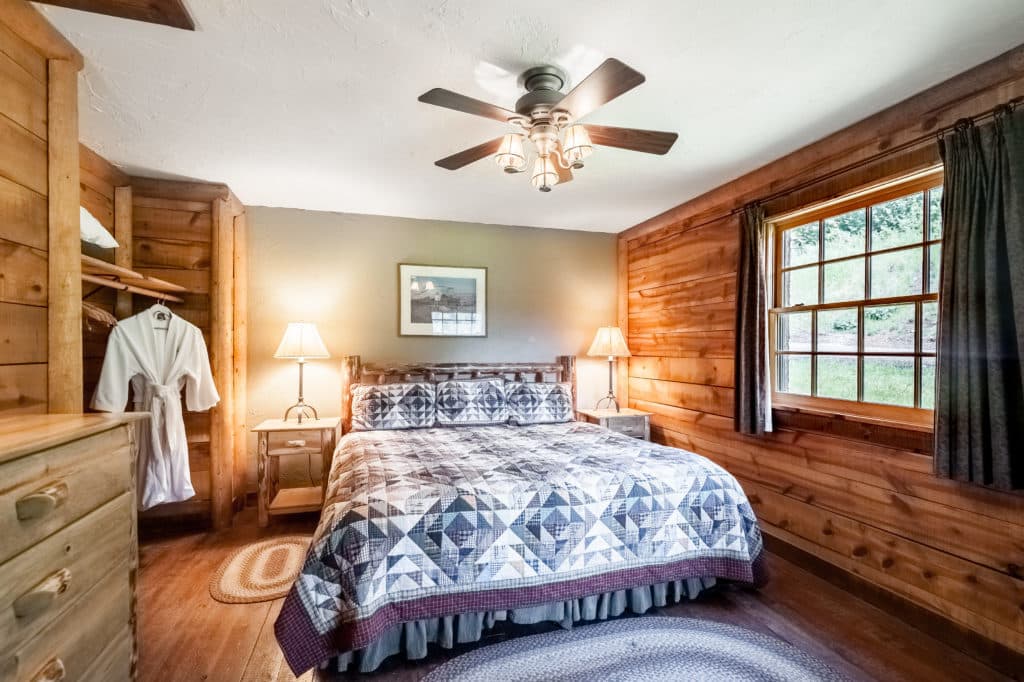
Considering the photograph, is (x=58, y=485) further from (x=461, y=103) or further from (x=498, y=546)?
(x=461, y=103)

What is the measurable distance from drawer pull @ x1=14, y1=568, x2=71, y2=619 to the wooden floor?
90cm

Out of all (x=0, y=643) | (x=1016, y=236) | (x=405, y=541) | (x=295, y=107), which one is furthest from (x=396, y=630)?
(x=1016, y=236)

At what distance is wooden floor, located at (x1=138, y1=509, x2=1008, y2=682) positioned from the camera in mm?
1700

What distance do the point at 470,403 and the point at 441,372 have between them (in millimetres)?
527

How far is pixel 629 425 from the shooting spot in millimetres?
3719

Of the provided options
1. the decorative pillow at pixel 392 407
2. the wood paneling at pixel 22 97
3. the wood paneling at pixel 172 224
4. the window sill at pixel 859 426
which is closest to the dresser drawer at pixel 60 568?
the wood paneling at pixel 22 97

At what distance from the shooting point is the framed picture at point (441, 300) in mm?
3732

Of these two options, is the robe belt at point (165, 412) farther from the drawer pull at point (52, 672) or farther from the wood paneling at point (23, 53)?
the drawer pull at point (52, 672)

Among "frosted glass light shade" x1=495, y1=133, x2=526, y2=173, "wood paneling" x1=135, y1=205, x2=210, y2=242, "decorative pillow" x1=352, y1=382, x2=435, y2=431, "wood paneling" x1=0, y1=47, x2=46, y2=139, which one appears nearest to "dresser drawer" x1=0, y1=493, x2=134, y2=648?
"wood paneling" x1=0, y1=47, x2=46, y2=139

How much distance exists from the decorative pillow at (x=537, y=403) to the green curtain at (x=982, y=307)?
82.3 inches

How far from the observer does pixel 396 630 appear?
1750mm

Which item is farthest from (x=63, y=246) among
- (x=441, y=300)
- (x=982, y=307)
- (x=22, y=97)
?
(x=982, y=307)

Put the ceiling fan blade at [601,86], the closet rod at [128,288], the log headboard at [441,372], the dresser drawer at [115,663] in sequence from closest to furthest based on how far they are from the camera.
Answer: the dresser drawer at [115,663], the ceiling fan blade at [601,86], the closet rod at [128,288], the log headboard at [441,372]

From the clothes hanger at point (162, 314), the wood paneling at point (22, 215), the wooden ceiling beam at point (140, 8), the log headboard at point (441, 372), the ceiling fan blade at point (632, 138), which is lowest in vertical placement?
the log headboard at point (441, 372)
